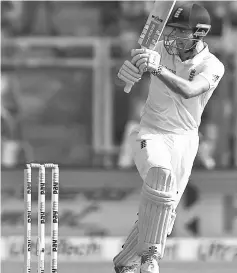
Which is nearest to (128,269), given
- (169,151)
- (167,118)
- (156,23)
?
(169,151)

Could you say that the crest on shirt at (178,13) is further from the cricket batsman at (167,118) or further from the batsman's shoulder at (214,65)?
the batsman's shoulder at (214,65)

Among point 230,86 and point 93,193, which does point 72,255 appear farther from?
point 230,86

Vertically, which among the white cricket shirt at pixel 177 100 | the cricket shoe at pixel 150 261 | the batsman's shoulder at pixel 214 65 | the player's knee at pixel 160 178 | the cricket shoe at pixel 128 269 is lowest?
the cricket shoe at pixel 128 269

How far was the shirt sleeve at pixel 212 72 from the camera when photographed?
19.4 feet

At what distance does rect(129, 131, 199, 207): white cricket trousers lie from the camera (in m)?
5.86

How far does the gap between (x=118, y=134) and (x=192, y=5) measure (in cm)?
462

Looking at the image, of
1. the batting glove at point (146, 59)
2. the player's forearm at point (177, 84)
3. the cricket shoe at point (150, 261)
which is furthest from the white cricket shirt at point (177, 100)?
the cricket shoe at point (150, 261)

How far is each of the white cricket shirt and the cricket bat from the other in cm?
28

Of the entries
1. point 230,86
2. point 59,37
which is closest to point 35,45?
point 59,37

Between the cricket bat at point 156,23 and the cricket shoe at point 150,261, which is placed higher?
the cricket bat at point 156,23

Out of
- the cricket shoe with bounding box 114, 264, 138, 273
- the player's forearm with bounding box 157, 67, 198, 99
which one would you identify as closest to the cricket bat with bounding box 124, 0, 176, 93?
the player's forearm with bounding box 157, 67, 198, 99

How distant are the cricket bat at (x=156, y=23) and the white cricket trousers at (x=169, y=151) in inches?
13.2

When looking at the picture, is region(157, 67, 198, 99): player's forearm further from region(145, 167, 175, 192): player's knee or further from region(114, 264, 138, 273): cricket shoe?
region(114, 264, 138, 273): cricket shoe

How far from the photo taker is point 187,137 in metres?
6.02
